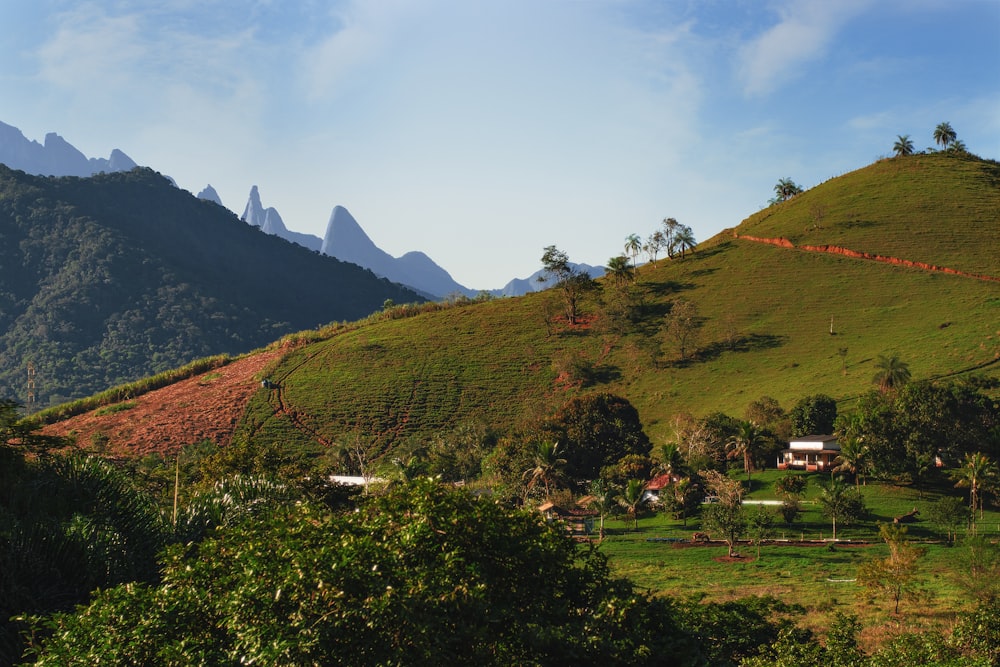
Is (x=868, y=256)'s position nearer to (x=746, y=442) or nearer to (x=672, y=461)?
(x=746, y=442)

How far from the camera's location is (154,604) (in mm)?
12227

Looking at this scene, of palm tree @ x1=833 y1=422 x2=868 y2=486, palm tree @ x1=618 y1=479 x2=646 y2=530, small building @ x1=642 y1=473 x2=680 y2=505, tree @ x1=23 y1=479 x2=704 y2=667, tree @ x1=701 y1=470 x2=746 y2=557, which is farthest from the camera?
small building @ x1=642 y1=473 x2=680 y2=505

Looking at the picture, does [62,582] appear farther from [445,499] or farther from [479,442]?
[479,442]

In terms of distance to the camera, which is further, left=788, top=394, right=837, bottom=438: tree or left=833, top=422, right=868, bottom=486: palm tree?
left=788, top=394, right=837, bottom=438: tree

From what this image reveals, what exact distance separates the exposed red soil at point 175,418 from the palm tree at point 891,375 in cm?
6561

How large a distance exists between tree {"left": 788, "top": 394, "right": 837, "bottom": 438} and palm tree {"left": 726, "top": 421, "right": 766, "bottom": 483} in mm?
4046

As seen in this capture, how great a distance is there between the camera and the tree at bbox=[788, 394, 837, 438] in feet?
217

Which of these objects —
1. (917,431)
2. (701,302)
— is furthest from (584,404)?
(701,302)

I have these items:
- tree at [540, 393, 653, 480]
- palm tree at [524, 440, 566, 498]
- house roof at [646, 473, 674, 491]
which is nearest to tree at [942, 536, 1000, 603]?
house roof at [646, 473, 674, 491]

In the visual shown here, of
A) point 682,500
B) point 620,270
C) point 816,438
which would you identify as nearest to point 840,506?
point 682,500

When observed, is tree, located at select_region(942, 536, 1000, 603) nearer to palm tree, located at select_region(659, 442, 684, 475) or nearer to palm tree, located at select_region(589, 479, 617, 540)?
palm tree, located at select_region(589, 479, 617, 540)

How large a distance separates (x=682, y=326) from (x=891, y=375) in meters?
24.9

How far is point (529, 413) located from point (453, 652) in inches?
2704

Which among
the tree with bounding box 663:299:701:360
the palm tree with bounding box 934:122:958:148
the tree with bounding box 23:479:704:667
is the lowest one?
the tree with bounding box 23:479:704:667
